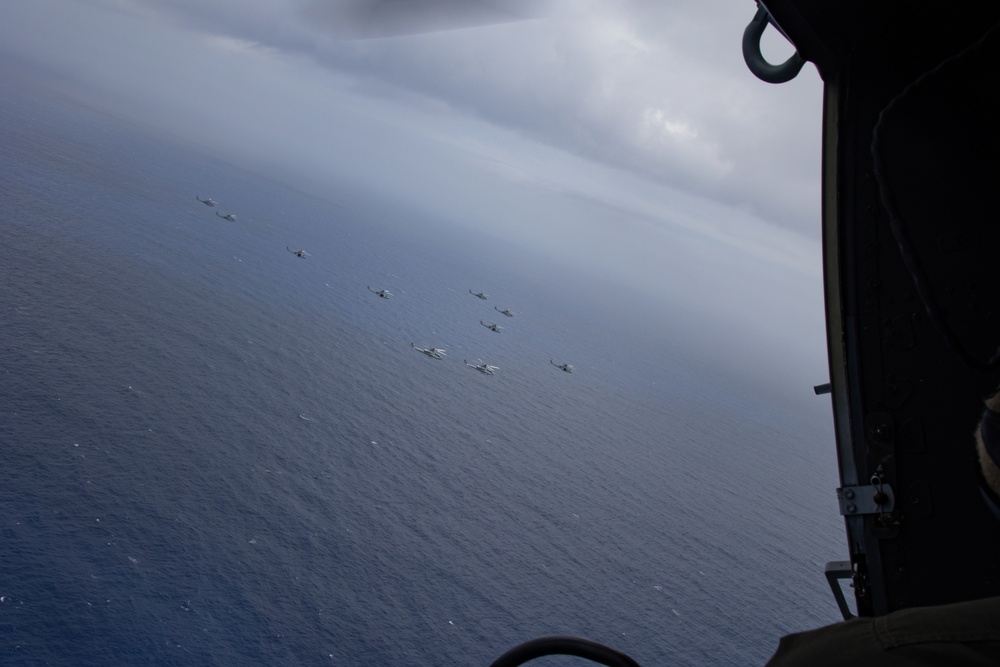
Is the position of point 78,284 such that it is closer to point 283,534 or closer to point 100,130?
point 283,534

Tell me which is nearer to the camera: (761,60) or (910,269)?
(910,269)

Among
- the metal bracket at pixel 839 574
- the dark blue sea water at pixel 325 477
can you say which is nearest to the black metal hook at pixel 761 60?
the metal bracket at pixel 839 574

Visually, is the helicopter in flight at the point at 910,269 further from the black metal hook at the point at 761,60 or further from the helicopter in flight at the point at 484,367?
the helicopter in flight at the point at 484,367

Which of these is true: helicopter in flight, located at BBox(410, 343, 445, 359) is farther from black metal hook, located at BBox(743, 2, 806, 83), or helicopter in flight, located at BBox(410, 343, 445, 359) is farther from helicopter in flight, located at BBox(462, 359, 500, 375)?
black metal hook, located at BBox(743, 2, 806, 83)

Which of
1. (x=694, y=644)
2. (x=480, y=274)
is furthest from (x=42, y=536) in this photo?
(x=480, y=274)

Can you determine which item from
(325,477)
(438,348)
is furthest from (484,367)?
(325,477)

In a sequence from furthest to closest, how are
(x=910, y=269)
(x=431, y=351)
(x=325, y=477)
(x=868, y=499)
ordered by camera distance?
(x=431, y=351) < (x=325, y=477) < (x=868, y=499) < (x=910, y=269)

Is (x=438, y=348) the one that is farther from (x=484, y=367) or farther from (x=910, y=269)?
(x=910, y=269)

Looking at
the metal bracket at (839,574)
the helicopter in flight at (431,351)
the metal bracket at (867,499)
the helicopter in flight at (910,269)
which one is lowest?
the helicopter in flight at (431,351)
